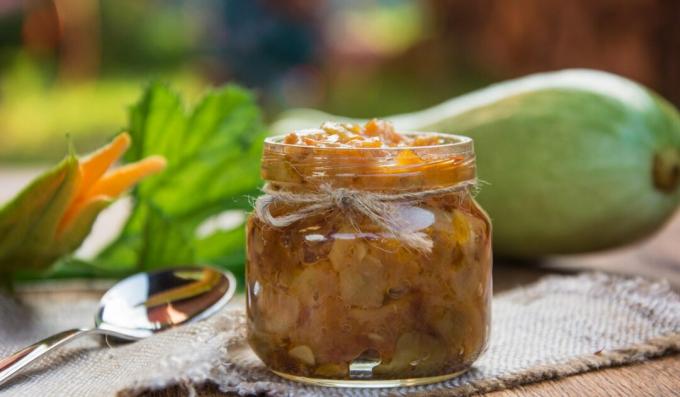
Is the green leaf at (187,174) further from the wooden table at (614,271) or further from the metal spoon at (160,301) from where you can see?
the wooden table at (614,271)

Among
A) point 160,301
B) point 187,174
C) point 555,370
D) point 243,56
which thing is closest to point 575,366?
point 555,370

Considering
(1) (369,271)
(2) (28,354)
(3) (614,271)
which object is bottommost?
(3) (614,271)

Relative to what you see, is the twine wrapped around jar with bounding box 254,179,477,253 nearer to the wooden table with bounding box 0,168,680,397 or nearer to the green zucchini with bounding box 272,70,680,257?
the wooden table with bounding box 0,168,680,397

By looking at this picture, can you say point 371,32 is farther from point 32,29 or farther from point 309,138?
point 309,138

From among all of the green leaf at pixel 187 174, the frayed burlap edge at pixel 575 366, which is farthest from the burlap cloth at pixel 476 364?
the green leaf at pixel 187 174

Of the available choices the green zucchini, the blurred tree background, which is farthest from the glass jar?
the blurred tree background

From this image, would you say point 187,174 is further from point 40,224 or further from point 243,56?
point 243,56
